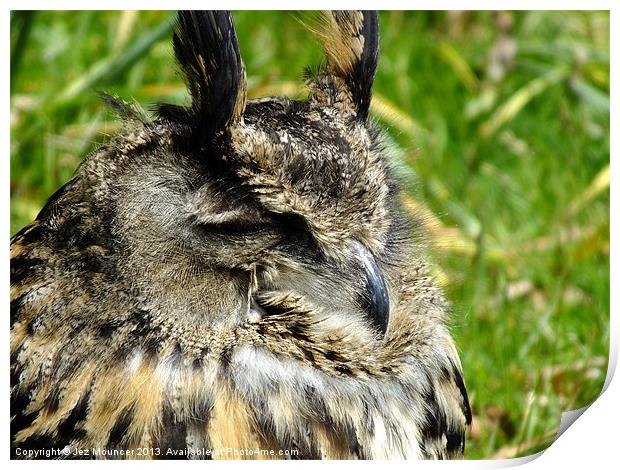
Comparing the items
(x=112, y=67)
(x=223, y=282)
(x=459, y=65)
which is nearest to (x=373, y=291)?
(x=223, y=282)

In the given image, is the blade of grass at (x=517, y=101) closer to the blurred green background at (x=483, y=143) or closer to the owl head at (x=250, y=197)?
the blurred green background at (x=483, y=143)

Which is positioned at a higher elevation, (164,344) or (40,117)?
(40,117)

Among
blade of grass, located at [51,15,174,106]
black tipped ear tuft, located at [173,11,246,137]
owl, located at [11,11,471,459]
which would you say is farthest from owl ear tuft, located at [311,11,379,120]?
blade of grass, located at [51,15,174,106]

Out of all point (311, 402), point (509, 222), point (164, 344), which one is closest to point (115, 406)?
point (164, 344)

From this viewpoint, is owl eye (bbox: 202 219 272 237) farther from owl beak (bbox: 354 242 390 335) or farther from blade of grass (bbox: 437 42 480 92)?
blade of grass (bbox: 437 42 480 92)

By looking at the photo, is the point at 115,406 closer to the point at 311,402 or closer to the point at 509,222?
the point at 311,402
